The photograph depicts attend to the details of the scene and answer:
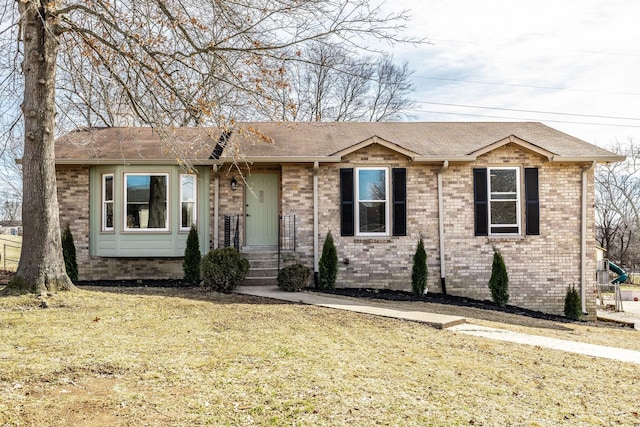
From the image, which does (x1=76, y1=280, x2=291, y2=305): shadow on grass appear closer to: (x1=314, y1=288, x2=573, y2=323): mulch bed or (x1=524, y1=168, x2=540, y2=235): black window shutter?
(x1=314, y1=288, x2=573, y2=323): mulch bed

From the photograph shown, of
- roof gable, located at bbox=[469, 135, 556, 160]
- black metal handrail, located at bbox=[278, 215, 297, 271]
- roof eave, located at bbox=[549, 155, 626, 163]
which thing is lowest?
black metal handrail, located at bbox=[278, 215, 297, 271]

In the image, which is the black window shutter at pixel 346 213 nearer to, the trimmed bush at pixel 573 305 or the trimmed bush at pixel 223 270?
the trimmed bush at pixel 223 270

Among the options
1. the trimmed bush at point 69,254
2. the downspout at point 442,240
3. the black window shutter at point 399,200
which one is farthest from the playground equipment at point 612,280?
the trimmed bush at point 69,254

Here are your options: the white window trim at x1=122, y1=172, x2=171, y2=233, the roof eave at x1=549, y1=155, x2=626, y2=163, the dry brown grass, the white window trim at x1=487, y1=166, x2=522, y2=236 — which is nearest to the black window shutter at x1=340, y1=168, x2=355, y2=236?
the white window trim at x1=487, y1=166, x2=522, y2=236

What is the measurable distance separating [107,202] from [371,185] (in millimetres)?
6403

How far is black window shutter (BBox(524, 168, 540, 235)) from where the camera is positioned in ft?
40.7

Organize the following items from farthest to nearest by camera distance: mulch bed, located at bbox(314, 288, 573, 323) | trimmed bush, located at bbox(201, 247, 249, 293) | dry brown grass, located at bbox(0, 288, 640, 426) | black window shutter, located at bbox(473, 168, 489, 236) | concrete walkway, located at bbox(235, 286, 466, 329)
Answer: black window shutter, located at bbox(473, 168, 489, 236), mulch bed, located at bbox(314, 288, 573, 323), trimmed bush, located at bbox(201, 247, 249, 293), concrete walkway, located at bbox(235, 286, 466, 329), dry brown grass, located at bbox(0, 288, 640, 426)

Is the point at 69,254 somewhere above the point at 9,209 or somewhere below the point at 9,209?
below

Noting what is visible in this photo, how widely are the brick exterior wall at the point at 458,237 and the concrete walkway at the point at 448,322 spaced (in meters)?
2.24

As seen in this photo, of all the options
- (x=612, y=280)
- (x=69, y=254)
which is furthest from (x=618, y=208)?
(x=69, y=254)

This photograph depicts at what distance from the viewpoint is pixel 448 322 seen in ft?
25.6

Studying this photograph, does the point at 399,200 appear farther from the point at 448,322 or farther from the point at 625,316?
the point at 625,316

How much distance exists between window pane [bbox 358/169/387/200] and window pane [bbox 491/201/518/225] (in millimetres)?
2629

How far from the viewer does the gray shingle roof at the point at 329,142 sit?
12242 mm
